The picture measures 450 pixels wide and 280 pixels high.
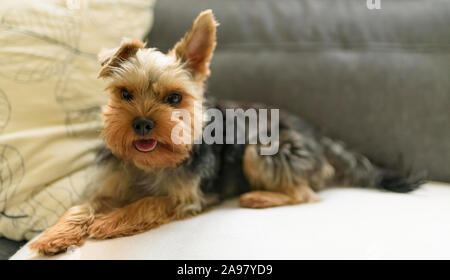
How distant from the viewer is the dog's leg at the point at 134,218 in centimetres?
104

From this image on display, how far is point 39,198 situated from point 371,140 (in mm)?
1337

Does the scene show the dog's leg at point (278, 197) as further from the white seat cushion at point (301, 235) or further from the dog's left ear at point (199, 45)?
the dog's left ear at point (199, 45)

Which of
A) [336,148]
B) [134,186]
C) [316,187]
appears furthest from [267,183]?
[134,186]

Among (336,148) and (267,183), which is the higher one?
(336,148)

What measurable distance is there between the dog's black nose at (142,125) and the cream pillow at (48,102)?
1.14 feet

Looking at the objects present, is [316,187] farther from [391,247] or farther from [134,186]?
[134,186]

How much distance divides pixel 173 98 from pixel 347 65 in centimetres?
82

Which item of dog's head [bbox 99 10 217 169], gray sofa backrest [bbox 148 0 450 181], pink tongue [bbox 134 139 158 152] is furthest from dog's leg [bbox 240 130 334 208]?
pink tongue [bbox 134 139 158 152]

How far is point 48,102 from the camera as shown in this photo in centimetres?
126

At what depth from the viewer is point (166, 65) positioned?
3.65ft

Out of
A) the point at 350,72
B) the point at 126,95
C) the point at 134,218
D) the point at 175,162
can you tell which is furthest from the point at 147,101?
the point at 350,72
